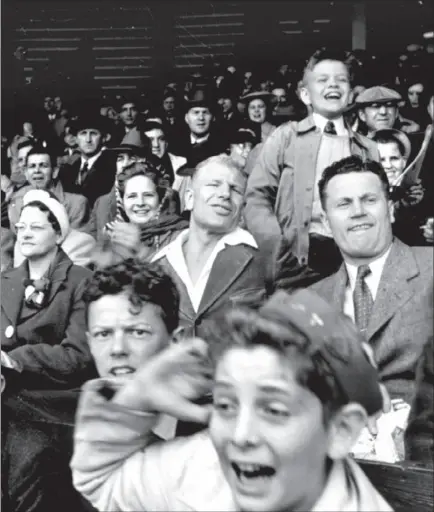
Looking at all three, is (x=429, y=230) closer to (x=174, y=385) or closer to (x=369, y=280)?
(x=369, y=280)

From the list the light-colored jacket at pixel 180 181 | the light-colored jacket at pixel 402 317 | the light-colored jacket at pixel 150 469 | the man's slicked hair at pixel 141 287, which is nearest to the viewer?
the light-colored jacket at pixel 150 469

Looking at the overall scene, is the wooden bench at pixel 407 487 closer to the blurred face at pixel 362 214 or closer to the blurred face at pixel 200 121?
the blurred face at pixel 362 214

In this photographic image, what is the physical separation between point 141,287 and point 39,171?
2.30 feet

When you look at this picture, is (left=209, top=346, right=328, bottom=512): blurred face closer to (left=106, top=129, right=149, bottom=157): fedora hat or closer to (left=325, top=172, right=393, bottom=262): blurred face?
(left=325, top=172, right=393, bottom=262): blurred face

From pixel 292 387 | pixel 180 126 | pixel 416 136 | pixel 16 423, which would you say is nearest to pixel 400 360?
pixel 292 387

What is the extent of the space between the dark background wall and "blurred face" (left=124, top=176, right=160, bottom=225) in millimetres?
327

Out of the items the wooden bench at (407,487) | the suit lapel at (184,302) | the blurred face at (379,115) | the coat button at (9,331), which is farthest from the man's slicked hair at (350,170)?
the coat button at (9,331)

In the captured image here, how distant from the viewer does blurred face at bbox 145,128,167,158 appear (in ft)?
11.4

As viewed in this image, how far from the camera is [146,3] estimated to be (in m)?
3.59

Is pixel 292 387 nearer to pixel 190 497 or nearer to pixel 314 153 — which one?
pixel 190 497

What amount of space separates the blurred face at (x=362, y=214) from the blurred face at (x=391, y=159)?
0.08 meters

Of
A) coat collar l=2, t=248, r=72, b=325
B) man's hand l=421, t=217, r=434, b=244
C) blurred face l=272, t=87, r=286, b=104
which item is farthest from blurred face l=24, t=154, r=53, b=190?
man's hand l=421, t=217, r=434, b=244

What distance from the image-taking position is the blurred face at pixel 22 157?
3773mm

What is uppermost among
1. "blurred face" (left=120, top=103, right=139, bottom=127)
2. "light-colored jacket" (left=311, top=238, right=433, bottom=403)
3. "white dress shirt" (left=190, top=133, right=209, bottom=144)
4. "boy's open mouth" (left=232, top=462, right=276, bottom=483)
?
"blurred face" (left=120, top=103, right=139, bottom=127)
